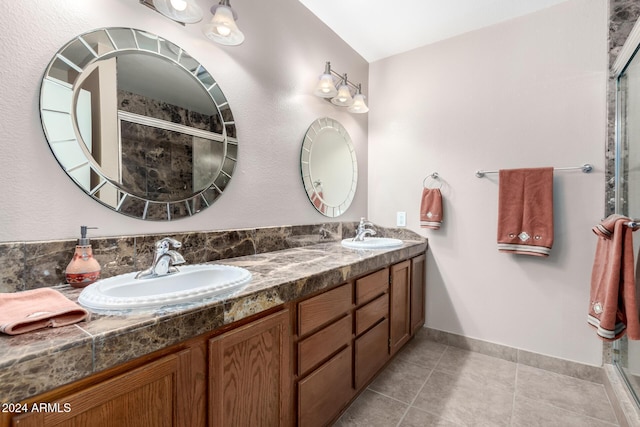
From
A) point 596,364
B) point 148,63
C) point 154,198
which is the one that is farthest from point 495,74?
point 154,198

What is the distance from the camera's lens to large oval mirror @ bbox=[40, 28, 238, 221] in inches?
39.6

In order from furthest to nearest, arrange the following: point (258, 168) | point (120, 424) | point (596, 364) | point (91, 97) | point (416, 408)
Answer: point (596, 364) < point (258, 168) < point (416, 408) < point (91, 97) < point (120, 424)

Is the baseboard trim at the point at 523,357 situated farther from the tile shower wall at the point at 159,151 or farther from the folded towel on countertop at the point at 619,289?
the tile shower wall at the point at 159,151

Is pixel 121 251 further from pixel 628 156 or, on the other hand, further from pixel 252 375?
pixel 628 156

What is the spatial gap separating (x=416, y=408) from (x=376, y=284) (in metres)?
0.70

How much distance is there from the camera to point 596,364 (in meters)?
1.81

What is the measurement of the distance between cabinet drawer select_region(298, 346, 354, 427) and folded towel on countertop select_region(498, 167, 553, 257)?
4.54 feet

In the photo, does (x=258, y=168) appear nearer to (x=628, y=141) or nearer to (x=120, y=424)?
(x=120, y=424)

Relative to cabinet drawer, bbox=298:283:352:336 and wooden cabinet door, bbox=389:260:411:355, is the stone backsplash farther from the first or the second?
wooden cabinet door, bbox=389:260:411:355

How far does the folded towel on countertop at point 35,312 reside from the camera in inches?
23.9

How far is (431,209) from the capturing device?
226 cm

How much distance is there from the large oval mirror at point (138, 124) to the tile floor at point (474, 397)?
1440 mm

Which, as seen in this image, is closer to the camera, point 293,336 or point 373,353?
point 293,336

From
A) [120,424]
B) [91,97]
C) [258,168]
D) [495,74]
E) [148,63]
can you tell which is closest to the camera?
[120,424]
